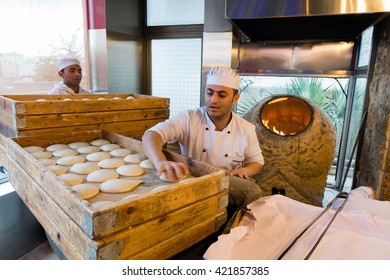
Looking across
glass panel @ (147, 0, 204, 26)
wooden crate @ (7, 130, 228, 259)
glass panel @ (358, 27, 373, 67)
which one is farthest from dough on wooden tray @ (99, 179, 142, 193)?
glass panel @ (147, 0, 204, 26)

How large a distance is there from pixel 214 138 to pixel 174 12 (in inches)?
113

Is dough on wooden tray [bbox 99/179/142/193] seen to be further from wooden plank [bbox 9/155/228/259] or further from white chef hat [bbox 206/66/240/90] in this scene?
white chef hat [bbox 206/66/240/90]

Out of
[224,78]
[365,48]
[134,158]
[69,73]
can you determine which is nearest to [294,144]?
[224,78]

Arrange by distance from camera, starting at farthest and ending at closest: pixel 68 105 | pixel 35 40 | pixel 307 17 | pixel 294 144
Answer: pixel 35 40 → pixel 294 144 → pixel 307 17 → pixel 68 105

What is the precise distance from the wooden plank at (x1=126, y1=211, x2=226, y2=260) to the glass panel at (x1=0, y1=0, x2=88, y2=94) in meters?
2.82

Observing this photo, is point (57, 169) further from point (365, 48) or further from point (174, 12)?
point (174, 12)

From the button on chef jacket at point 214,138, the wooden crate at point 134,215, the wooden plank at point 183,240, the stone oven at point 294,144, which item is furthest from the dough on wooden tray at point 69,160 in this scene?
the stone oven at point 294,144

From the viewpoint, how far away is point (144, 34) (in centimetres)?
443

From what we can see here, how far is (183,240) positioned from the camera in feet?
3.34

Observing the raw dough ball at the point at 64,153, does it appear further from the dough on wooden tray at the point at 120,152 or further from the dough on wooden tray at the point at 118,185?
the dough on wooden tray at the point at 118,185

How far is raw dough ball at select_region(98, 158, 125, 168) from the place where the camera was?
1.45m

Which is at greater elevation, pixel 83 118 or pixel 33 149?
pixel 83 118

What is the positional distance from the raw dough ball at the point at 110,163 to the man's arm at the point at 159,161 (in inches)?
5.9

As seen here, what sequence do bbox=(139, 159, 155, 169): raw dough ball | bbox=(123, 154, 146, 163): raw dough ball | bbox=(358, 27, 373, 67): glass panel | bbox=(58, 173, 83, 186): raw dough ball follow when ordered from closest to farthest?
bbox=(58, 173, 83, 186): raw dough ball
bbox=(139, 159, 155, 169): raw dough ball
bbox=(123, 154, 146, 163): raw dough ball
bbox=(358, 27, 373, 67): glass panel
